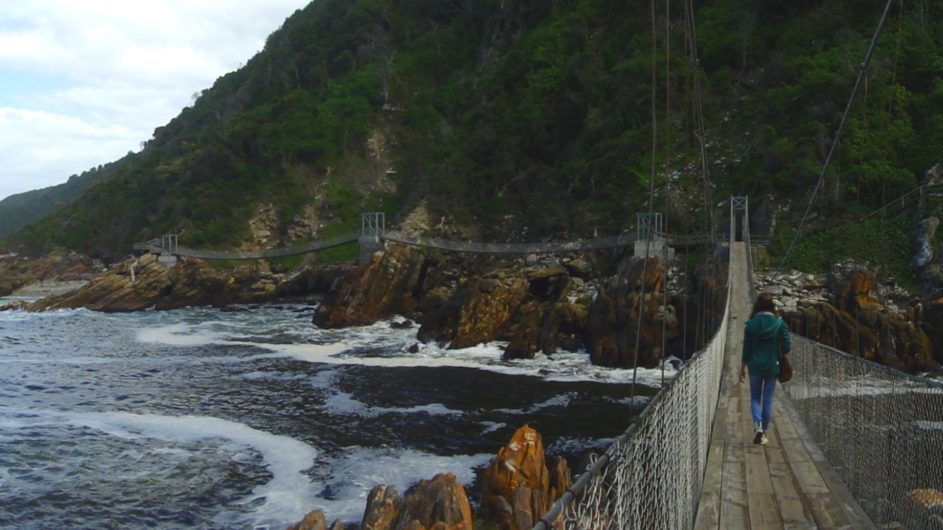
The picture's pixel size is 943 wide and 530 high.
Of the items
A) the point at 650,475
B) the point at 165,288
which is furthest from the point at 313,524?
the point at 165,288

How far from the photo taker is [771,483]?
471cm

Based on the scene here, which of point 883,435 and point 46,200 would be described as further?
point 46,200

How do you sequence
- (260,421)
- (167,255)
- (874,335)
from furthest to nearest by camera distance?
(167,255)
(874,335)
(260,421)

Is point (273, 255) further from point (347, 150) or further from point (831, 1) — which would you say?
point (831, 1)

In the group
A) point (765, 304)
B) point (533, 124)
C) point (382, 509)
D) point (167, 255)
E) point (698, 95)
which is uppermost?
point (533, 124)

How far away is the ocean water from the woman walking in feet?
16.6

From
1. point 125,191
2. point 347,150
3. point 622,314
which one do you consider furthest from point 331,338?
point 125,191

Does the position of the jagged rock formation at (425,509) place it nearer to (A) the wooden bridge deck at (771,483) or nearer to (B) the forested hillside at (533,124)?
(A) the wooden bridge deck at (771,483)

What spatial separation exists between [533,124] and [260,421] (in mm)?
32511

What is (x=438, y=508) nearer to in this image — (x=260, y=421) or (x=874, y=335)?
(x=260, y=421)

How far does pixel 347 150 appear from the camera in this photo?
54438 mm

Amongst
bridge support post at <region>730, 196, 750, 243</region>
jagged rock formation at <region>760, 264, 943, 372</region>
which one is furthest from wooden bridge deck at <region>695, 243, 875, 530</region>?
bridge support post at <region>730, 196, 750, 243</region>

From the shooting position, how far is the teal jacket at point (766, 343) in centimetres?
569

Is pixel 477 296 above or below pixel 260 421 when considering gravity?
above
